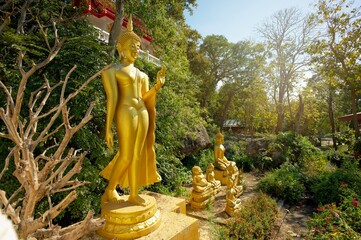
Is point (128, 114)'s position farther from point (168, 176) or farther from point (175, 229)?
point (168, 176)

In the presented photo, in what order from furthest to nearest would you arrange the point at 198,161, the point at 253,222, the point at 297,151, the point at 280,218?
the point at 198,161
the point at 297,151
the point at 280,218
the point at 253,222

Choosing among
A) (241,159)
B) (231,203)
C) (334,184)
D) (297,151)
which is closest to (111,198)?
(231,203)

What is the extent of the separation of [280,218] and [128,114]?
464 centimetres

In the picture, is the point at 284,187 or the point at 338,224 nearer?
the point at 338,224

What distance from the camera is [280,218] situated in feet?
17.5

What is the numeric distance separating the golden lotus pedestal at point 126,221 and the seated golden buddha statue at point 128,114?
144 mm

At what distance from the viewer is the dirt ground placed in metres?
4.45

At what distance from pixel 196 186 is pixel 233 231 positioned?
62.0 inches

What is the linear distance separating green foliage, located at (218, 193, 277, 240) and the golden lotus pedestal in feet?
5.21

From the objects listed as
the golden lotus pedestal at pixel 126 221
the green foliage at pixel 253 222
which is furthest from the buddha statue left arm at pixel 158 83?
the green foliage at pixel 253 222

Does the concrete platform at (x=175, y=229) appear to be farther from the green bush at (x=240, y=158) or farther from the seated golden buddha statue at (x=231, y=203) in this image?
the green bush at (x=240, y=158)

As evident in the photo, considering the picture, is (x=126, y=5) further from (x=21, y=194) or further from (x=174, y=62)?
(x=21, y=194)

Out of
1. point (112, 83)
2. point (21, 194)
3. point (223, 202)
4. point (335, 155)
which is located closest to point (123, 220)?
point (112, 83)

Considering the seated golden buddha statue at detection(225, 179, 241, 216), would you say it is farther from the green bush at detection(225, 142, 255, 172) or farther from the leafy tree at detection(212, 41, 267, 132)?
the leafy tree at detection(212, 41, 267, 132)
